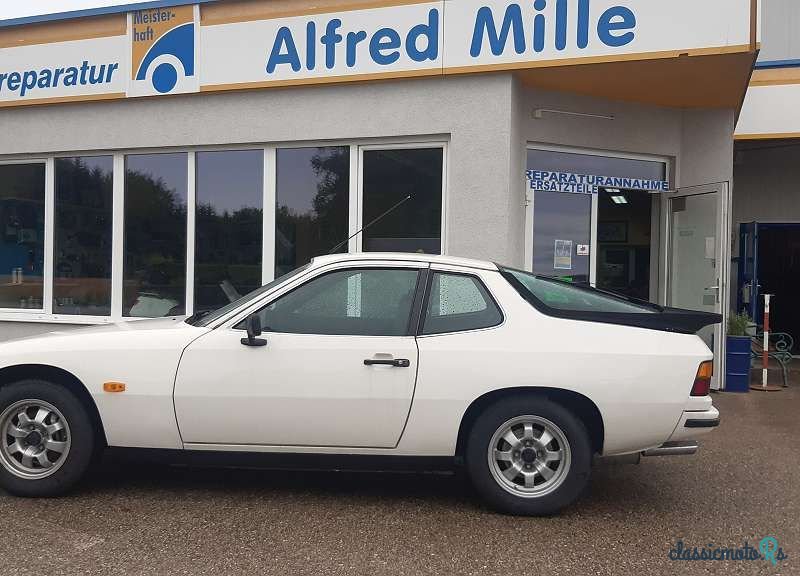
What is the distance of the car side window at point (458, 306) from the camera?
4.51m

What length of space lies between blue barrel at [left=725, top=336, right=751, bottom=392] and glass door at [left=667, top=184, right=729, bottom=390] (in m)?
0.22

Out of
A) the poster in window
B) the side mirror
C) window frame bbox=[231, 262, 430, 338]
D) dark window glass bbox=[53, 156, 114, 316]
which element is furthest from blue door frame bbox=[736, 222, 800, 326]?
the side mirror

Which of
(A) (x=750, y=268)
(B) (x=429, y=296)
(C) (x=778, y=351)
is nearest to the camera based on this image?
(B) (x=429, y=296)

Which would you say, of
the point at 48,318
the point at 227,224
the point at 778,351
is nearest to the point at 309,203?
the point at 227,224

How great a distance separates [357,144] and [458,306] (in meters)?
4.33

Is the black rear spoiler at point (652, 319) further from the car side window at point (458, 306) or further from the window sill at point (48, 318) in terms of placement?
the window sill at point (48, 318)

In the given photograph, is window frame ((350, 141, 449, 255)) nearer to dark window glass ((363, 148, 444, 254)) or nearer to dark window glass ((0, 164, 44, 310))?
dark window glass ((363, 148, 444, 254))

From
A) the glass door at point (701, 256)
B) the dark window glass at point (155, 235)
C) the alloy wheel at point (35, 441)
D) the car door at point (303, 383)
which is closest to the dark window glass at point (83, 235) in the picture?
the dark window glass at point (155, 235)

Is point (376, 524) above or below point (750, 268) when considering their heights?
below

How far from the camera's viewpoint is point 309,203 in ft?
28.5

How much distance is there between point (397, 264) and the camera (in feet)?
15.5

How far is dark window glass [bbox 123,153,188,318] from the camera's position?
9117mm

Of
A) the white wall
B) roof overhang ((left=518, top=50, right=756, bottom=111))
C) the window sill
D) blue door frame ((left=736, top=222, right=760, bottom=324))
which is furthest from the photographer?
the white wall
